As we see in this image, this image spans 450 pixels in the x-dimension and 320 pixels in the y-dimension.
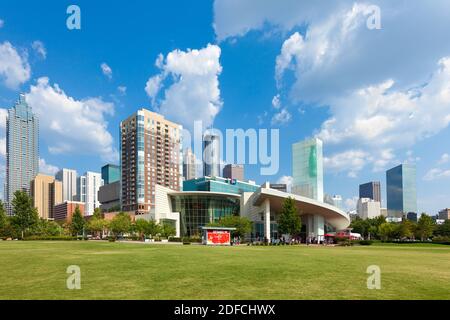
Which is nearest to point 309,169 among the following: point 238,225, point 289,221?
point 238,225

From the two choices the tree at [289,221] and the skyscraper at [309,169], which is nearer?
the tree at [289,221]

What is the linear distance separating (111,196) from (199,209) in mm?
90076

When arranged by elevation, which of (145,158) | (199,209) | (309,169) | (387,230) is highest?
(145,158)

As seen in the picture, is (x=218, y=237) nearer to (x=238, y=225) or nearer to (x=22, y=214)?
(x=238, y=225)

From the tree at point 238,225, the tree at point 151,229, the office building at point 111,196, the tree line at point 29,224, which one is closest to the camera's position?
the tree at point 238,225

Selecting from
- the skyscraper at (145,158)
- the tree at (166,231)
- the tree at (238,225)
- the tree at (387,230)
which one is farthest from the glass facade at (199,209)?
the skyscraper at (145,158)

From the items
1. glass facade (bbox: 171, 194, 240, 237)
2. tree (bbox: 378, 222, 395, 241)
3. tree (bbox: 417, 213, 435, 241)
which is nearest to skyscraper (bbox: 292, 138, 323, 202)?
glass facade (bbox: 171, 194, 240, 237)

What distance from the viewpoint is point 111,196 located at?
7037 inches

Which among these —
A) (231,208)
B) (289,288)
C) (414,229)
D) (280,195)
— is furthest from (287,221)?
(289,288)

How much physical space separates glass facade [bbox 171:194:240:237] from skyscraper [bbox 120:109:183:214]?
145 ft

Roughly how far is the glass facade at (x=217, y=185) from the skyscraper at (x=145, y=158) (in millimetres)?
9107

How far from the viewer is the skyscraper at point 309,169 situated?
129 metres

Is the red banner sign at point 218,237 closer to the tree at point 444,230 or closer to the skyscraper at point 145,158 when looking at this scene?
the tree at point 444,230
